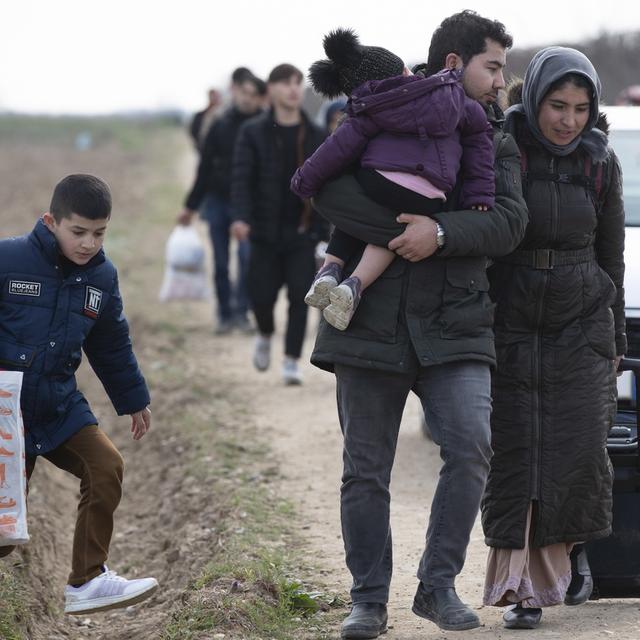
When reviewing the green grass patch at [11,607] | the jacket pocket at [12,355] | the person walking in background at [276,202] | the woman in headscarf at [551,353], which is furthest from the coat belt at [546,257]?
the person walking in background at [276,202]

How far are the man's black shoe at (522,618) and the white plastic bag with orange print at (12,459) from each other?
1.73 m

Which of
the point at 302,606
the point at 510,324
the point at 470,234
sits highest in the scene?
the point at 470,234

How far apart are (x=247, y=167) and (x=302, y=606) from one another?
5.14m

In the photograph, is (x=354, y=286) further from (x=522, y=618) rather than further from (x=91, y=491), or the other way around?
(x=522, y=618)

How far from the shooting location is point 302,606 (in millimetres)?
5500

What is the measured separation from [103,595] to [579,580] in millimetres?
1730

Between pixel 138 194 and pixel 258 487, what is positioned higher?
pixel 138 194

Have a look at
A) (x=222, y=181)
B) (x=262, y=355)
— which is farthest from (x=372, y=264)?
(x=222, y=181)

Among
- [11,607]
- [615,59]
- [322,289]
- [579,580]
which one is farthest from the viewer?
[615,59]

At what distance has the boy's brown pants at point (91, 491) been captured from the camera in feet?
16.5

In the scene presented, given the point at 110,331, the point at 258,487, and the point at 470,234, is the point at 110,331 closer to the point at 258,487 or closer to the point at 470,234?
the point at 470,234

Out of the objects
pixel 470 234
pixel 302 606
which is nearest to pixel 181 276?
pixel 302 606

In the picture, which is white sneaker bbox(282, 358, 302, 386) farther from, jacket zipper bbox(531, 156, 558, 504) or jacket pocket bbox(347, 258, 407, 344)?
jacket pocket bbox(347, 258, 407, 344)

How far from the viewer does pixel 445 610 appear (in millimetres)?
4621
